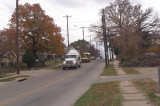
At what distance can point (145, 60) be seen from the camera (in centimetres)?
3275

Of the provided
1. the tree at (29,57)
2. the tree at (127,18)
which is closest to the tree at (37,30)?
the tree at (29,57)

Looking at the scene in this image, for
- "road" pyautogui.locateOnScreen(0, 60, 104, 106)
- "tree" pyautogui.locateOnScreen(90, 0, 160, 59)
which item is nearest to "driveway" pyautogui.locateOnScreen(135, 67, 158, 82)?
"road" pyautogui.locateOnScreen(0, 60, 104, 106)

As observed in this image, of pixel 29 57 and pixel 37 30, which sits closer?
pixel 29 57

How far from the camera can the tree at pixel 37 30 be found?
39656 mm

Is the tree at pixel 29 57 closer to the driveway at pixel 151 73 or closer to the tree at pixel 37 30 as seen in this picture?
the tree at pixel 37 30

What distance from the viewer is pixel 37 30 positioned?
3981 cm

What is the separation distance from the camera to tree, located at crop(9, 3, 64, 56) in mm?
39656

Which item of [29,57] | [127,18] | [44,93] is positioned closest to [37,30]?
[29,57]

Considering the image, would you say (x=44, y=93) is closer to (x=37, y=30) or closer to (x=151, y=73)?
(x=151, y=73)

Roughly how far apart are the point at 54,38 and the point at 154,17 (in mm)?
22987

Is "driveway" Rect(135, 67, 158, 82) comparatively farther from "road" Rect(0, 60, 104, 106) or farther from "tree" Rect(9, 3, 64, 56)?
"tree" Rect(9, 3, 64, 56)

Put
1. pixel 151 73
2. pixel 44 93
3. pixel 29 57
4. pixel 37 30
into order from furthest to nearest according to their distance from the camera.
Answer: pixel 37 30 → pixel 29 57 → pixel 151 73 → pixel 44 93

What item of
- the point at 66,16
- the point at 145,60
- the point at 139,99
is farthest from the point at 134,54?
the point at 139,99

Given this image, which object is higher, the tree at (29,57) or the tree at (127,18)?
the tree at (127,18)
